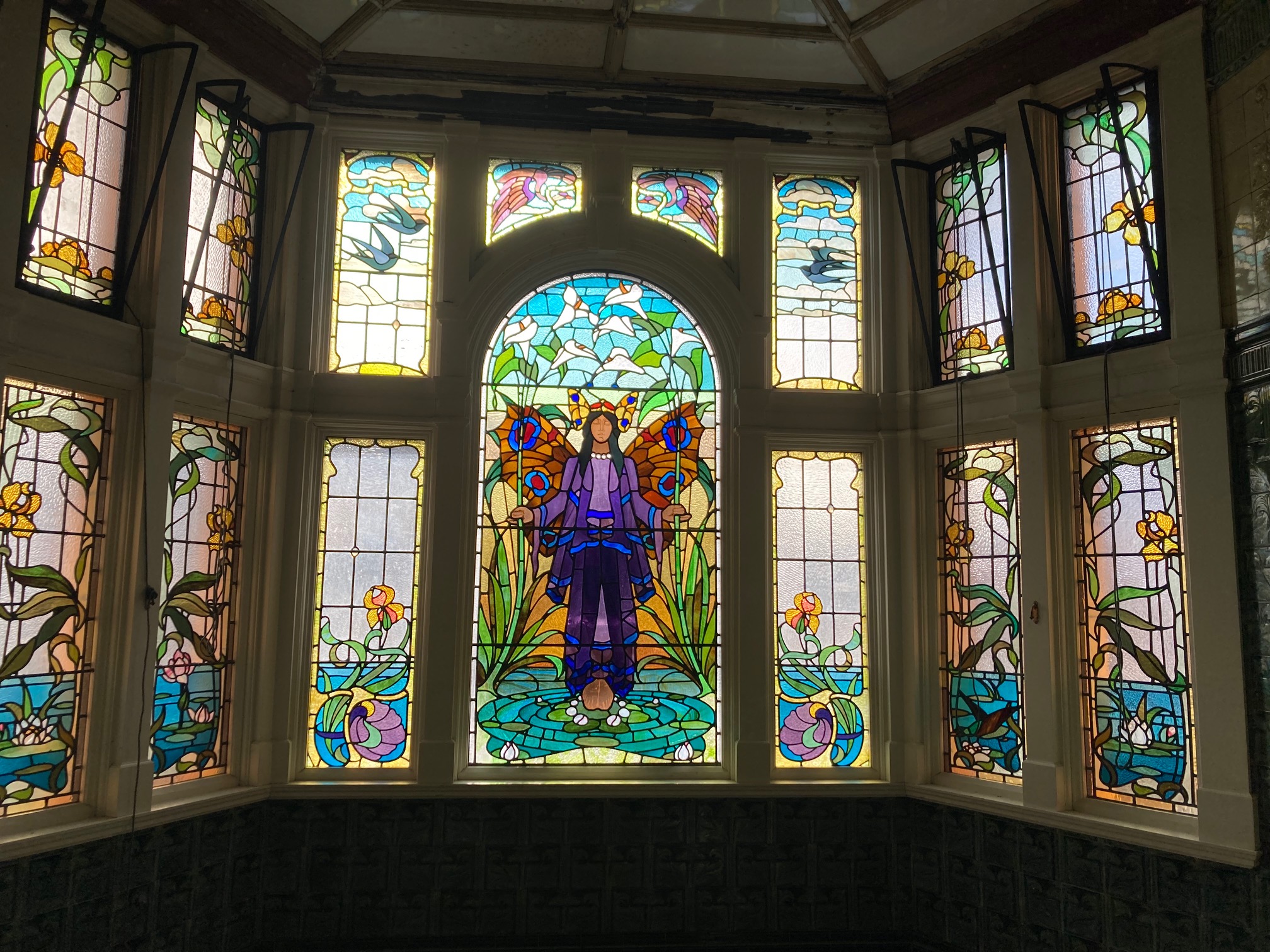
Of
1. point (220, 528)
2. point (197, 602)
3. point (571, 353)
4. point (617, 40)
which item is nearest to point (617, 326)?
point (571, 353)

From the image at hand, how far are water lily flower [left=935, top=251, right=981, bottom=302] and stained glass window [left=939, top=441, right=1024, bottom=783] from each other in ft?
2.92

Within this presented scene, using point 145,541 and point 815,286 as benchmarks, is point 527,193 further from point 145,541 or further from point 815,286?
point 145,541

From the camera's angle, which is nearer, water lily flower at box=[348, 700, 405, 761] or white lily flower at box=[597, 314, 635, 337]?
water lily flower at box=[348, 700, 405, 761]

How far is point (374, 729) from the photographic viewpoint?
486 cm

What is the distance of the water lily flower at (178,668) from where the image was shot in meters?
4.37

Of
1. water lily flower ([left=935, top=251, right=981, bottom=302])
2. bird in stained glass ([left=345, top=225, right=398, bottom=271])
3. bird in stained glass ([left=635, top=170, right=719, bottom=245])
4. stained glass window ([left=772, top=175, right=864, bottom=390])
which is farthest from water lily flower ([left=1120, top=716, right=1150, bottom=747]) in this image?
bird in stained glass ([left=345, top=225, right=398, bottom=271])

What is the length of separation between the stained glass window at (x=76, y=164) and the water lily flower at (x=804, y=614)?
3.64 meters

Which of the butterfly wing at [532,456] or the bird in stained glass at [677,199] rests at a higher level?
the bird in stained glass at [677,199]

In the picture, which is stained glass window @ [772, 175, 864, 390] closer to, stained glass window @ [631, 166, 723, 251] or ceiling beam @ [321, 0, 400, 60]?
stained glass window @ [631, 166, 723, 251]

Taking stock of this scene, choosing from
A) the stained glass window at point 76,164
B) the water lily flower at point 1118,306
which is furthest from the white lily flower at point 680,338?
the stained glass window at point 76,164

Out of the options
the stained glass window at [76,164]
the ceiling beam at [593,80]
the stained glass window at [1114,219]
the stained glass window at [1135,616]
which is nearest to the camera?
the stained glass window at [76,164]

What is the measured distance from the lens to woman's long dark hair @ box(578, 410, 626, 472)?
5168 millimetres

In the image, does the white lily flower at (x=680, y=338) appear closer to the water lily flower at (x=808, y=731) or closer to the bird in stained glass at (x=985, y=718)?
the water lily flower at (x=808, y=731)

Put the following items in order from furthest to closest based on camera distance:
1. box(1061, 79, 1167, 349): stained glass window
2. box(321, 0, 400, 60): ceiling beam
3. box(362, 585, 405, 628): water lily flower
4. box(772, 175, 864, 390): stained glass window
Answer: box(772, 175, 864, 390): stained glass window < box(362, 585, 405, 628): water lily flower < box(321, 0, 400, 60): ceiling beam < box(1061, 79, 1167, 349): stained glass window
